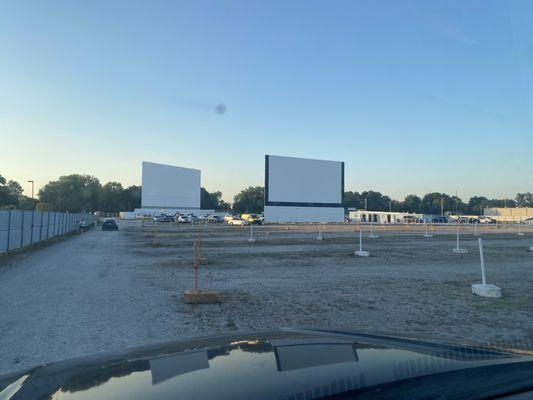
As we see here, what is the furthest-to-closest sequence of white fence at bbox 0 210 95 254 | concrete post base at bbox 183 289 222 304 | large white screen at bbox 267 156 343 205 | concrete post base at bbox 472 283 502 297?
large white screen at bbox 267 156 343 205 → white fence at bbox 0 210 95 254 → concrete post base at bbox 472 283 502 297 → concrete post base at bbox 183 289 222 304

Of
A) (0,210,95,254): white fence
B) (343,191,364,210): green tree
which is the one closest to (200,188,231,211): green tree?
(343,191,364,210): green tree

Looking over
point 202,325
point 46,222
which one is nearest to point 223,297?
point 202,325

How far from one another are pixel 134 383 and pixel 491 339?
5.90 m

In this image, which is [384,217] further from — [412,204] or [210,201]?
[210,201]

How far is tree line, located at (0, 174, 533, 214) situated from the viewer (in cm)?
14862

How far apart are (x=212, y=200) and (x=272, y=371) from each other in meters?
172

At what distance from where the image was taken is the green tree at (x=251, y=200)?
166375mm

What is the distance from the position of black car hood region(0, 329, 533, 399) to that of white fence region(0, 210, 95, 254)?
1897cm

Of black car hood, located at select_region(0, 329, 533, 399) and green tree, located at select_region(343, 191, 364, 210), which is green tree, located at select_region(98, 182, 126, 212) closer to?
green tree, located at select_region(343, 191, 364, 210)

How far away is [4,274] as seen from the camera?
14.0 metres

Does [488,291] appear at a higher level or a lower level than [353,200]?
lower

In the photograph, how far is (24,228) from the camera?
75.6 ft

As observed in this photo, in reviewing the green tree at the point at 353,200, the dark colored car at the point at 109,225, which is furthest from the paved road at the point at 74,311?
the green tree at the point at 353,200

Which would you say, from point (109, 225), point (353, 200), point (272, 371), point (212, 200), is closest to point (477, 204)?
point (353, 200)
